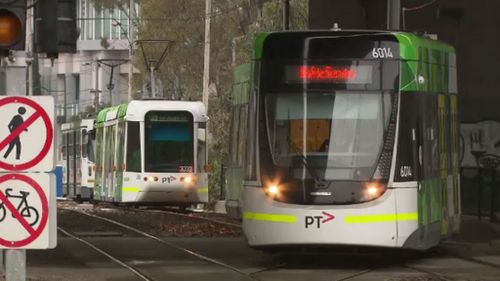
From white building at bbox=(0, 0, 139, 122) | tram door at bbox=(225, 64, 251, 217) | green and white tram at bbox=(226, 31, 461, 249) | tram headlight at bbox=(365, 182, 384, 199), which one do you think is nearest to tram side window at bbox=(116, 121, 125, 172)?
tram door at bbox=(225, 64, 251, 217)

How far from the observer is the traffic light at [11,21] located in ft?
36.4

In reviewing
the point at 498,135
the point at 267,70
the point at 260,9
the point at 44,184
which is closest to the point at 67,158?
the point at 260,9

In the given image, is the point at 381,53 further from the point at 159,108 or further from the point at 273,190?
the point at 159,108

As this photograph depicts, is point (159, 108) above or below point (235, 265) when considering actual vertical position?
above

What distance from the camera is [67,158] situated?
167 feet

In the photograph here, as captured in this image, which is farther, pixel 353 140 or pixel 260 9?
pixel 260 9

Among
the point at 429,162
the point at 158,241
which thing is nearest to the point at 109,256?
the point at 158,241

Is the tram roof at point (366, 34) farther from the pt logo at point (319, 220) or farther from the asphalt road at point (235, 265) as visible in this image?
the asphalt road at point (235, 265)

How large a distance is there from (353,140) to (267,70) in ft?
4.83

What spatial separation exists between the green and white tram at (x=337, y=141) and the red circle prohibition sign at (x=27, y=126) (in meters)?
7.45

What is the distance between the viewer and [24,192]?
10062 millimetres

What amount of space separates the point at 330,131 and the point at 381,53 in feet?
4.05

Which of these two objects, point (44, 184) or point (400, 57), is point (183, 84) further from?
point (44, 184)

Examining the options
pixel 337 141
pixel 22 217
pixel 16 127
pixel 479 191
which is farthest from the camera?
pixel 479 191
